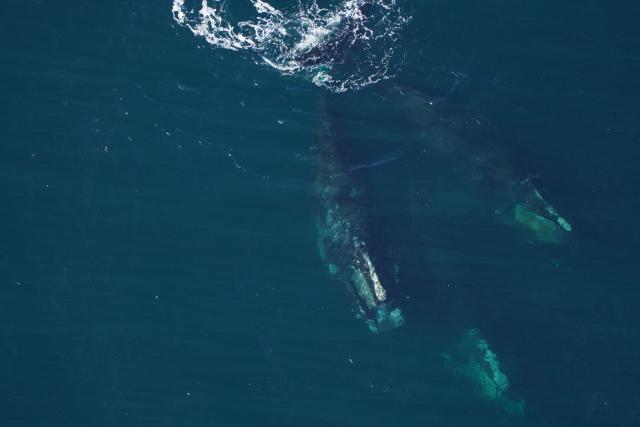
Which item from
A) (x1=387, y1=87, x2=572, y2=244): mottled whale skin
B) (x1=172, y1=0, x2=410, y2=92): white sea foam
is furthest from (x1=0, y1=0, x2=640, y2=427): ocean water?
(x1=387, y1=87, x2=572, y2=244): mottled whale skin

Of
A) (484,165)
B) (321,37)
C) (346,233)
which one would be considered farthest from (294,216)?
(484,165)

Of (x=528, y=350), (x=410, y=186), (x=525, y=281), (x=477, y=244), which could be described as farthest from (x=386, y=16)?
(x=528, y=350)

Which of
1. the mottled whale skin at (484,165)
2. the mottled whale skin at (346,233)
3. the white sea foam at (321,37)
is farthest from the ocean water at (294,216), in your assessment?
the mottled whale skin at (346,233)

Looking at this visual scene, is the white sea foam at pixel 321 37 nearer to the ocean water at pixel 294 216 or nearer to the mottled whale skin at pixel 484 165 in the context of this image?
the ocean water at pixel 294 216

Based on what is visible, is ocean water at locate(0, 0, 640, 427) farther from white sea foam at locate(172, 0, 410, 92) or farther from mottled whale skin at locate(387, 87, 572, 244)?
mottled whale skin at locate(387, 87, 572, 244)

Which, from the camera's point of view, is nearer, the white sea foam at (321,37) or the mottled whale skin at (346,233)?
the mottled whale skin at (346,233)

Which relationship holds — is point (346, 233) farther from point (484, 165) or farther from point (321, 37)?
point (321, 37)
